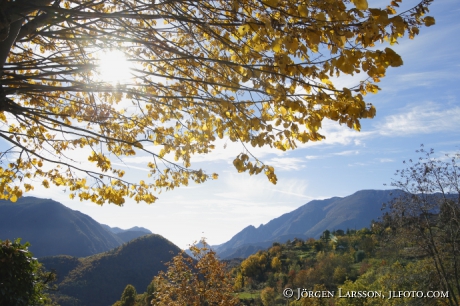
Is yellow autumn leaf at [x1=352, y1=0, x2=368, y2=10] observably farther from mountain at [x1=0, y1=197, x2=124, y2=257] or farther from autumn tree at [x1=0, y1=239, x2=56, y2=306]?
mountain at [x1=0, y1=197, x2=124, y2=257]

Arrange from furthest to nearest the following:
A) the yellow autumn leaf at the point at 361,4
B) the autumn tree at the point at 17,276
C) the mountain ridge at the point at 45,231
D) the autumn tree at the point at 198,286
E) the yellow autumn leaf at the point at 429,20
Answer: the mountain ridge at the point at 45,231
the autumn tree at the point at 198,286
the autumn tree at the point at 17,276
the yellow autumn leaf at the point at 429,20
the yellow autumn leaf at the point at 361,4

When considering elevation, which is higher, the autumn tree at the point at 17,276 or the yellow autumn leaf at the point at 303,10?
the yellow autumn leaf at the point at 303,10

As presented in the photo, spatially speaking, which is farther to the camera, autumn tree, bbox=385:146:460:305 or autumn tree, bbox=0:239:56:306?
autumn tree, bbox=385:146:460:305

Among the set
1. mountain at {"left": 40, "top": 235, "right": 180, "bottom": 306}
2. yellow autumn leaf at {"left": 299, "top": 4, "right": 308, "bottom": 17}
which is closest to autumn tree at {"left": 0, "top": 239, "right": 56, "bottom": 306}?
yellow autumn leaf at {"left": 299, "top": 4, "right": 308, "bottom": 17}

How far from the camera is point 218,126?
12.5 ft

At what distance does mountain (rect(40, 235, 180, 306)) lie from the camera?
76438 millimetres

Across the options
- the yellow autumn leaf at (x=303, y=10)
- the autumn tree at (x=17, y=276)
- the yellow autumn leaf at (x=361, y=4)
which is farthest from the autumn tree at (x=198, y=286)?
the yellow autumn leaf at (x=361, y=4)

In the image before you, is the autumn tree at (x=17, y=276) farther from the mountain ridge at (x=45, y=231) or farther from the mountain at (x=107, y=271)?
the mountain ridge at (x=45, y=231)

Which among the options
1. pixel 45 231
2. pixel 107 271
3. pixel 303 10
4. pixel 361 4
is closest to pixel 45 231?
pixel 45 231

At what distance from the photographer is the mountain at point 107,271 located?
76.4 meters

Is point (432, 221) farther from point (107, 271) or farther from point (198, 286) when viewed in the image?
point (107, 271)

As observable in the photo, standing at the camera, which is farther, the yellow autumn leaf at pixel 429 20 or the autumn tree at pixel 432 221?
the autumn tree at pixel 432 221

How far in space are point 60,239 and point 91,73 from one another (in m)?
218

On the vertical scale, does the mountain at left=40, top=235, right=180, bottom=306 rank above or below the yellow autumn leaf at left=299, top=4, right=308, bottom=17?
below
